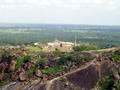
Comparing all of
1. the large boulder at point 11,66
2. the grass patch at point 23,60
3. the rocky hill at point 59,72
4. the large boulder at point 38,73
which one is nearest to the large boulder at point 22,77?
the rocky hill at point 59,72

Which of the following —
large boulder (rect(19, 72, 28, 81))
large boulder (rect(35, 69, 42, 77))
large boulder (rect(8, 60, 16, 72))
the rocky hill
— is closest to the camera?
the rocky hill

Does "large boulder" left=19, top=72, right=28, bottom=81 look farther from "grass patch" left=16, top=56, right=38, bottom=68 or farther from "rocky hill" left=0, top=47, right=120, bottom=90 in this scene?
"grass patch" left=16, top=56, right=38, bottom=68

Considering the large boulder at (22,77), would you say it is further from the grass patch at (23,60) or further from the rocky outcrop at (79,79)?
the grass patch at (23,60)

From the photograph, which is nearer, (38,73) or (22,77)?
(22,77)

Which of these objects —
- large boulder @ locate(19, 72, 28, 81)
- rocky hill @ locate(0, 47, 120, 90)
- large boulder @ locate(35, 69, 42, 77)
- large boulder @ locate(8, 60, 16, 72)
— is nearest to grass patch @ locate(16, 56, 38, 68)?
rocky hill @ locate(0, 47, 120, 90)

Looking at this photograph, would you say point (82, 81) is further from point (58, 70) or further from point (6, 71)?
point (6, 71)

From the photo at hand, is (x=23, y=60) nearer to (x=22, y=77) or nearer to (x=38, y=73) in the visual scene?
(x=22, y=77)

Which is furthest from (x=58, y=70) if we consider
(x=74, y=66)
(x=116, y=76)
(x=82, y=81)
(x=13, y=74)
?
(x=116, y=76)

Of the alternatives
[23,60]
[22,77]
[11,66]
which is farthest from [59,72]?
[11,66]
